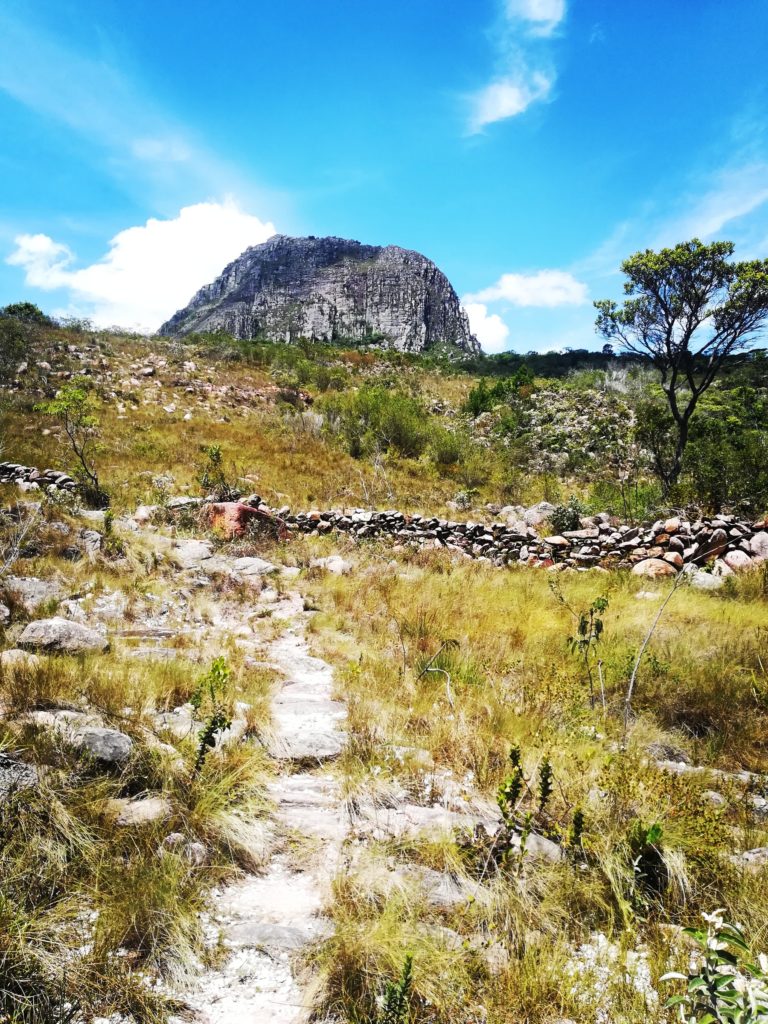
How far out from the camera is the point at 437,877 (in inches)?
90.0

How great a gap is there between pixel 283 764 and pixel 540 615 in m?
4.06

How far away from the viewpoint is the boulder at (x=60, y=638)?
387cm

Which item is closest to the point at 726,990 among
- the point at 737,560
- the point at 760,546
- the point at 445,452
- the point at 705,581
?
the point at 705,581

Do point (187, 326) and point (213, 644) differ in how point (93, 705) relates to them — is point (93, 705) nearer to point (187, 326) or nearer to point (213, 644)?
point (213, 644)

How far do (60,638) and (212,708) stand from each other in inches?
66.4

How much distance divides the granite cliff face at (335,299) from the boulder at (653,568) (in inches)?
3936

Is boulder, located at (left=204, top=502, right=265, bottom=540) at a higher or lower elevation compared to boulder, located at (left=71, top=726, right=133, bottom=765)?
higher

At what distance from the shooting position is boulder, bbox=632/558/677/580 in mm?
7910

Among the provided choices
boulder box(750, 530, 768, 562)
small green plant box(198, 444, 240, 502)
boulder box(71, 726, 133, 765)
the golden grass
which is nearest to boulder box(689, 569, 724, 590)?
the golden grass

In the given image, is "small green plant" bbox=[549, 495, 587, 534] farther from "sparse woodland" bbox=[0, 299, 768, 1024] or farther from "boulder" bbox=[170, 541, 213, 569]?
"boulder" bbox=[170, 541, 213, 569]

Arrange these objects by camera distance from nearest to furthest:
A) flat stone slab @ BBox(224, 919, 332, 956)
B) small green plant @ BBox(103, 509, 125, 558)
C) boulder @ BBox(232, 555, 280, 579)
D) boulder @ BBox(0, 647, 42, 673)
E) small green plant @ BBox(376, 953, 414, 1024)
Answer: small green plant @ BBox(376, 953, 414, 1024)
flat stone slab @ BBox(224, 919, 332, 956)
boulder @ BBox(0, 647, 42, 673)
small green plant @ BBox(103, 509, 125, 558)
boulder @ BBox(232, 555, 280, 579)

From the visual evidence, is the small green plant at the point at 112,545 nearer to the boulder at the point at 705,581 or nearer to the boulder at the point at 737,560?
the boulder at the point at 705,581

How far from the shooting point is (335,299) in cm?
11919

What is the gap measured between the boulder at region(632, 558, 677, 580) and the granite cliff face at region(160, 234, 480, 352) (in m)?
100.0
